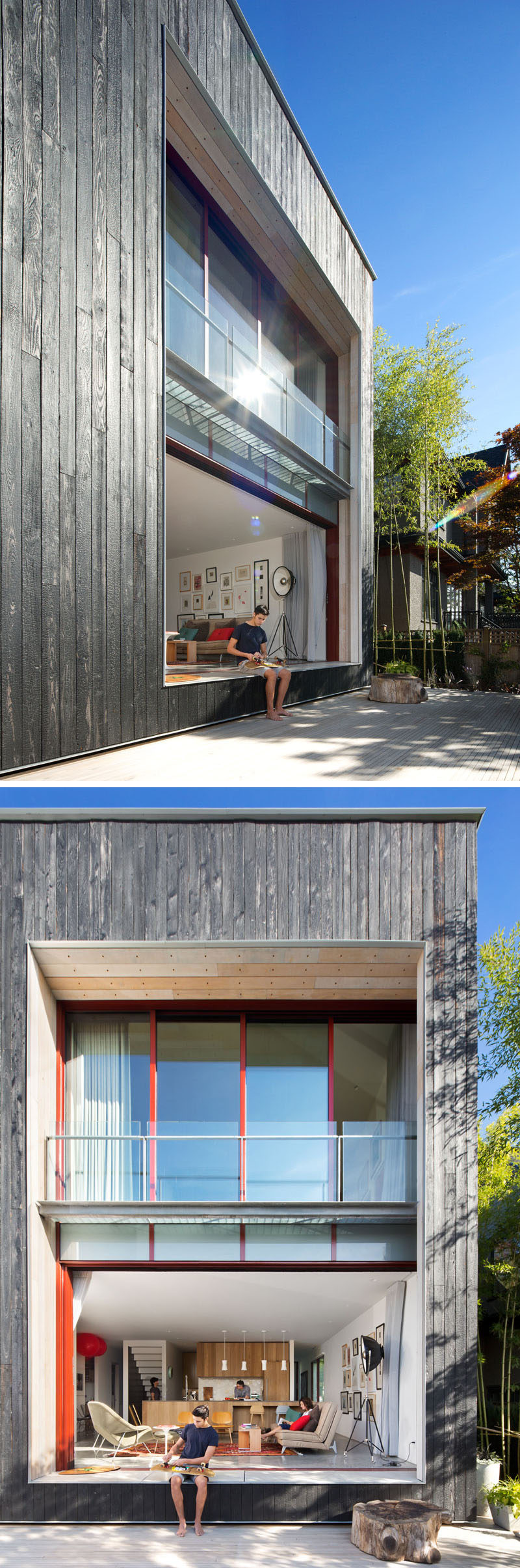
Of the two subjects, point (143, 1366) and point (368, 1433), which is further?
point (143, 1366)

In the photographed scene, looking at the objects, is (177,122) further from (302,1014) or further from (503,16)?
(302,1014)

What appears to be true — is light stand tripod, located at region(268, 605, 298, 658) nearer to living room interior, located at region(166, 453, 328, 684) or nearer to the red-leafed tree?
living room interior, located at region(166, 453, 328, 684)

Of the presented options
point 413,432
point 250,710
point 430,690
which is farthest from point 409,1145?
point 413,432

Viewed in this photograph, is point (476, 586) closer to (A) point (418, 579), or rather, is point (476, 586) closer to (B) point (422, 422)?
(A) point (418, 579)

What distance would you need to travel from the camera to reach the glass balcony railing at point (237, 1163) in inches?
292

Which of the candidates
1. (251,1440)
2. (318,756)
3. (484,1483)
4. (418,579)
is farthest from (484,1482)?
(418,579)

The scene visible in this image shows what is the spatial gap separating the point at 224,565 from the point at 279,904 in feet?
38.2

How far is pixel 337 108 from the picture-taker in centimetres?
1172

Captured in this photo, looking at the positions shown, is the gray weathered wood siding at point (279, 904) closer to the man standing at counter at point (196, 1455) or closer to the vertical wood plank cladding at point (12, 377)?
the vertical wood plank cladding at point (12, 377)

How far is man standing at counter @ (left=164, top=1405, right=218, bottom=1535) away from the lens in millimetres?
6453

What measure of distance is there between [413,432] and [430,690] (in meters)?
5.83

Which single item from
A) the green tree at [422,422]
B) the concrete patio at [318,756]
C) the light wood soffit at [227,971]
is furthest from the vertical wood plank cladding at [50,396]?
the green tree at [422,422]

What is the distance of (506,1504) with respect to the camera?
21.0 feet

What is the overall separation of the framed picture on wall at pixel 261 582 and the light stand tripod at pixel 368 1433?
12.1m
